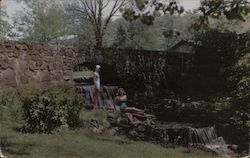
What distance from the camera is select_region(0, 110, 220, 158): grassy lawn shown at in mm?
7172

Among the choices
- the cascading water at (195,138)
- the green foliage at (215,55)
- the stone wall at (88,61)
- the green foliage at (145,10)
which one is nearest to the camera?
the green foliage at (145,10)

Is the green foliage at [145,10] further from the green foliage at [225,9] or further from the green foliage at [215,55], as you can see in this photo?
the green foliage at [215,55]

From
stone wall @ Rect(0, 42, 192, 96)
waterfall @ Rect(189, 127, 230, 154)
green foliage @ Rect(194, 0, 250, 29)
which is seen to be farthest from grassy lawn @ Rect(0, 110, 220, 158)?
stone wall @ Rect(0, 42, 192, 96)

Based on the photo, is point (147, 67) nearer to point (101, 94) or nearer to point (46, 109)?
point (101, 94)

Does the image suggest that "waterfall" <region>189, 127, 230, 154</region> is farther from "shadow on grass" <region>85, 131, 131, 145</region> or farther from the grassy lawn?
"shadow on grass" <region>85, 131, 131, 145</region>

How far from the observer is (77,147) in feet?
26.0

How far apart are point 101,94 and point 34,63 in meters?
2.74

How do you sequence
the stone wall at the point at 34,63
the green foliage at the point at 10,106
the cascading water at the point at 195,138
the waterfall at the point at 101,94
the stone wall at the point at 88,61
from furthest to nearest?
1. the waterfall at the point at 101,94
2. the stone wall at the point at 88,61
3. the stone wall at the point at 34,63
4. the cascading water at the point at 195,138
5. the green foliage at the point at 10,106

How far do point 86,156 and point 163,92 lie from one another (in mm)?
10776

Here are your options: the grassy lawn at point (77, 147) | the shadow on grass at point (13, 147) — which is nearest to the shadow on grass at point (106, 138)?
the grassy lawn at point (77, 147)

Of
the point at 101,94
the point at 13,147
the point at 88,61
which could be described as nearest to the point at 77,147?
the point at 13,147

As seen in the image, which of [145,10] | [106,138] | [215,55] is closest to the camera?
[145,10]

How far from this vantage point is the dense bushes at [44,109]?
371 inches

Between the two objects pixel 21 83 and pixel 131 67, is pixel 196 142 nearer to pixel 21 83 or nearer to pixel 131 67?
pixel 21 83
